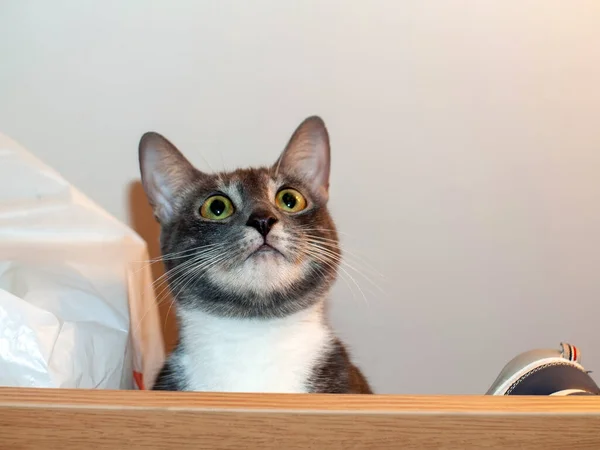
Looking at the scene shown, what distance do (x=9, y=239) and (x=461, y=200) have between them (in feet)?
3.16

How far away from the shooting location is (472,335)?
154cm

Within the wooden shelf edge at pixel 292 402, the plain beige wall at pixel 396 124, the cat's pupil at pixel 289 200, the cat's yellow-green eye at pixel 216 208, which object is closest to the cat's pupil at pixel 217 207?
the cat's yellow-green eye at pixel 216 208

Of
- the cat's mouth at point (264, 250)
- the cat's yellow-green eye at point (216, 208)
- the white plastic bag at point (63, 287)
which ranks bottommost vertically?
the white plastic bag at point (63, 287)

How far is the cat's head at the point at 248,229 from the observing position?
38.9 inches

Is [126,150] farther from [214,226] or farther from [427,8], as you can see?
[427,8]

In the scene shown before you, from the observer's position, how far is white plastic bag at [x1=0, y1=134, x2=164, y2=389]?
2.69 feet

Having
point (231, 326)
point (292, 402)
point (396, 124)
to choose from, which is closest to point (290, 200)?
point (231, 326)

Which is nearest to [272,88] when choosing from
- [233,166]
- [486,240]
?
[233,166]

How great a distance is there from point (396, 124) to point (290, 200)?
1.31 feet

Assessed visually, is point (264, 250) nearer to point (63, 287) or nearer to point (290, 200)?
point (290, 200)

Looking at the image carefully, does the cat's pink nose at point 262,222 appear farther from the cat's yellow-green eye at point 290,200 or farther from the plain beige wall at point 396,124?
the plain beige wall at point 396,124

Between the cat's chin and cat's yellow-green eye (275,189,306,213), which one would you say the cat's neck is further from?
cat's yellow-green eye (275,189,306,213)

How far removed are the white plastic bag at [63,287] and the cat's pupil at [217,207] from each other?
157 mm

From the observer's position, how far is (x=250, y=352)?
1014 millimetres
